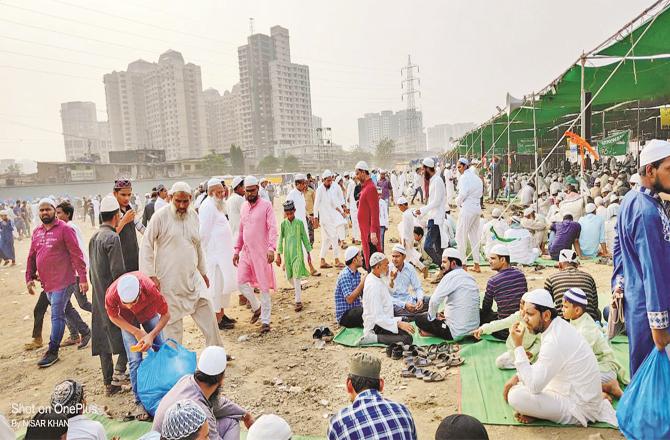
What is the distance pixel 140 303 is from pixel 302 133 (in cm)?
10057

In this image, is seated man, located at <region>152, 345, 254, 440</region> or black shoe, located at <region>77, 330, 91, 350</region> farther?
black shoe, located at <region>77, 330, 91, 350</region>

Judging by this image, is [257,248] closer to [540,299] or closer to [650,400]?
[540,299]

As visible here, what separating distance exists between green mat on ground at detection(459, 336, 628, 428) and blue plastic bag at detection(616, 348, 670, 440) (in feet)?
2.54

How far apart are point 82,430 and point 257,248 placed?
3.51 metres

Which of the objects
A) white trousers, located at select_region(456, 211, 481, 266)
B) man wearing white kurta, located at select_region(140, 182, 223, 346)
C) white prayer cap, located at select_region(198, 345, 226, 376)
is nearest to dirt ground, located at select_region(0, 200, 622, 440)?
man wearing white kurta, located at select_region(140, 182, 223, 346)

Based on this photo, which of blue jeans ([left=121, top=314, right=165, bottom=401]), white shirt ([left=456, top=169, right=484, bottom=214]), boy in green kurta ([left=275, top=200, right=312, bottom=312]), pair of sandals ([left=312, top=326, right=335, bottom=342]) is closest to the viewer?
blue jeans ([left=121, top=314, right=165, bottom=401])

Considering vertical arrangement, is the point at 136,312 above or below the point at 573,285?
above

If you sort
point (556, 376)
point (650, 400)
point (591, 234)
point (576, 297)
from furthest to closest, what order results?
point (591, 234) → point (576, 297) → point (556, 376) → point (650, 400)

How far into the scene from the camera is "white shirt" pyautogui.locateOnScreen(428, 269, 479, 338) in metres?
5.07

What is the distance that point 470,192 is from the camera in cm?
799

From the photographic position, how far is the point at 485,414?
3.68m

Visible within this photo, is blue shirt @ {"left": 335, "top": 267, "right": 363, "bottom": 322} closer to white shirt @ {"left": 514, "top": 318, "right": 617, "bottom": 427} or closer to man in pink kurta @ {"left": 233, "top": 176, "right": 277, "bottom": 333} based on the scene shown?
man in pink kurta @ {"left": 233, "top": 176, "right": 277, "bottom": 333}

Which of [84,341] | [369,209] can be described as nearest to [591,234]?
[369,209]

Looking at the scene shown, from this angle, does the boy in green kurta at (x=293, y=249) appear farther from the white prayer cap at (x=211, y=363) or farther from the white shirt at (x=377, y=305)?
the white prayer cap at (x=211, y=363)
